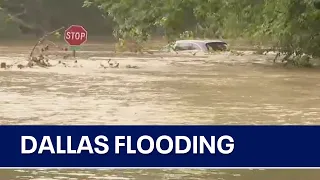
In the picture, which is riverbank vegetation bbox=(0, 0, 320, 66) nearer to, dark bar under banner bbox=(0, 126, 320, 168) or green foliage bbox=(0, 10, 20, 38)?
dark bar under banner bbox=(0, 126, 320, 168)

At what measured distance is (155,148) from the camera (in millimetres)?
5746

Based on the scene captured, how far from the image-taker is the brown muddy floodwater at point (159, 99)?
6.33 m

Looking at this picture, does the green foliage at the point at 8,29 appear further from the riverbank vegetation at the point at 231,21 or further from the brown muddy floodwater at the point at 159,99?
the brown muddy floodwater at the point at 159,99

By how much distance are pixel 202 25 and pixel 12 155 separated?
22.0m

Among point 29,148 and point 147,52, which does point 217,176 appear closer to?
point 29,148

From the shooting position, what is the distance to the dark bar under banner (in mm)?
5723

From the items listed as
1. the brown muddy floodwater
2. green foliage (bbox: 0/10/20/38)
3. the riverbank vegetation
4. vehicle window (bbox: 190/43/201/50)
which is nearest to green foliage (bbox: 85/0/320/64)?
the riverbank vegetation

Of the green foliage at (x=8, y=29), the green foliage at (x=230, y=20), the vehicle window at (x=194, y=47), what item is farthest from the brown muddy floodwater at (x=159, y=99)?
the green foliage at (x=8, y=29)

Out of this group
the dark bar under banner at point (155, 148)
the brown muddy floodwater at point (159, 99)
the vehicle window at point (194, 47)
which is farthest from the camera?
the vehicle window at point (194, 47)

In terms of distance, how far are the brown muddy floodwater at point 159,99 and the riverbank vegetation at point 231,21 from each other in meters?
1.08

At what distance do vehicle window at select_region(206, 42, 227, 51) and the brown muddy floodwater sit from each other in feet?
23.8

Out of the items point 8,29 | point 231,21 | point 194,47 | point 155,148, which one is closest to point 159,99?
point 155,148

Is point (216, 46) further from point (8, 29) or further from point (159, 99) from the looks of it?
point (8, 29)

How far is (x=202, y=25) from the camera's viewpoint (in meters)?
27.4
